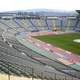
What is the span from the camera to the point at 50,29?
360ft

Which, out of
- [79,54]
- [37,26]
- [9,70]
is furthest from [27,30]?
[9,70]

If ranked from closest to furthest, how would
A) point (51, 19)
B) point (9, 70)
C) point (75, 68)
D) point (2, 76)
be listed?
point (2, 76) → point (9, 70) → point (75, 68) → point (51, 19)

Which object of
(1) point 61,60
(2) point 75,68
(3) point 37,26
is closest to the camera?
(2) point 75,68

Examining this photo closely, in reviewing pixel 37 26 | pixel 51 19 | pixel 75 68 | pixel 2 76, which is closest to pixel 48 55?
pixel 75 68

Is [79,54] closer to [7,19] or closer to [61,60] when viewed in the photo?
[61,60]

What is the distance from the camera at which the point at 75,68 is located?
40812mm

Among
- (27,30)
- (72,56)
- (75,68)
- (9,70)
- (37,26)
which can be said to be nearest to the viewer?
(9,70)

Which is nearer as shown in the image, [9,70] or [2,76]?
[2,76]

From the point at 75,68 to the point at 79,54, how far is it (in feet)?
37.3

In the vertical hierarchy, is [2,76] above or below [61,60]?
above

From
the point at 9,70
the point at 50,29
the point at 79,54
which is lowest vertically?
the point at 50,29

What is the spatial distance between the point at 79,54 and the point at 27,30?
5429 centimetres

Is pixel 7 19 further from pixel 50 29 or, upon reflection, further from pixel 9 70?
pixel 9 70

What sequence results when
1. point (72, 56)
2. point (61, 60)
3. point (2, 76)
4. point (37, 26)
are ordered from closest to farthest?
point (2, 76) → point (61, 60) → point (72, 56) → point (37, 26)
